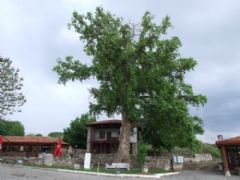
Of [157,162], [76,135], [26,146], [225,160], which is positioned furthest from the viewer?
[76,135]

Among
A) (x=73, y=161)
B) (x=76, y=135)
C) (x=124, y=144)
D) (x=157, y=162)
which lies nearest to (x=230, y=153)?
(x=157, y=162)

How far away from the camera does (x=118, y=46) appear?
23.3 metres

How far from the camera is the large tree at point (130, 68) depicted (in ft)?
76.9

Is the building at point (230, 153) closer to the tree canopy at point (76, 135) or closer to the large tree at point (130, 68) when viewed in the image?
the large tree at point (130, 68)

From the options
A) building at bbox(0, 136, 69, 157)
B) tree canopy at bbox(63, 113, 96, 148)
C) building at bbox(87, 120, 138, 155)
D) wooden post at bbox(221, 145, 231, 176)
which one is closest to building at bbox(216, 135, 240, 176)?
wooden post at bbox(221, 145, 231, 176)

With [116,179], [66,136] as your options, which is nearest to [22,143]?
[66,136]

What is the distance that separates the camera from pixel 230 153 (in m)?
24.7

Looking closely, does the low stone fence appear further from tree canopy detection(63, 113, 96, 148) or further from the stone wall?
tree canopy detection(63, 113, 96, 148)

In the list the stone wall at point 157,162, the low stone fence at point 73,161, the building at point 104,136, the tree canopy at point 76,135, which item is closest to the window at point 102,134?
the building at point 104,136

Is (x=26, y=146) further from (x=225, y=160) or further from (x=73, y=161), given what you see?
(x=225, y=160)

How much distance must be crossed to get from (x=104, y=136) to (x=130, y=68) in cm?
1914

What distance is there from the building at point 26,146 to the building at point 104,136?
17.9 feet

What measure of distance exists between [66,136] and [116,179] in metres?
32.8

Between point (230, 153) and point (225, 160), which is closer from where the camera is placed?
point (225, 160)
